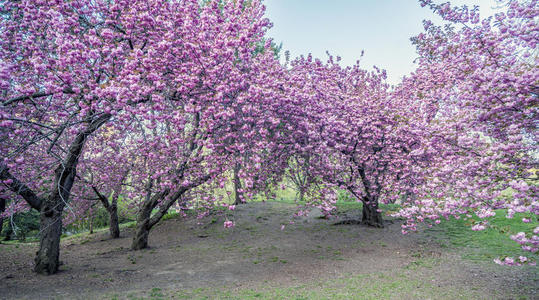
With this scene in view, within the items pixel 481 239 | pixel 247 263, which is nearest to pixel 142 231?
pixel 247 263

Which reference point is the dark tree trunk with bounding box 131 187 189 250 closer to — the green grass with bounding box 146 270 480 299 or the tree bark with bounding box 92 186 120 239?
the tree bark with bounding box 92 186 120 239

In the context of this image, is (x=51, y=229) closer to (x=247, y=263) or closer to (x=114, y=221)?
(x=247, y=263)

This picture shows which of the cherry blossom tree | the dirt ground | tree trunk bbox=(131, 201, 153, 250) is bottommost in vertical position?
the dirt ground

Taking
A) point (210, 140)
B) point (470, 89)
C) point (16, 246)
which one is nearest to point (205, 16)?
point (210, 140)

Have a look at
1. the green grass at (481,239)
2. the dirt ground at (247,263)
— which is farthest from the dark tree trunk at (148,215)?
the green grass at (481,239)

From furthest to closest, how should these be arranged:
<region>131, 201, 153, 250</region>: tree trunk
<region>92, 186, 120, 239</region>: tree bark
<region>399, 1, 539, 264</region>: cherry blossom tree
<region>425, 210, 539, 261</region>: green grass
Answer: <region>92, 186, 120, 239</region>: tree bark < <region>131, 201, 153, 250</region>: tree trunk < <region>425, 210, 539, 261</region>: green grass < <region>399, 1, 539, 264</region>: cherry blossom tree

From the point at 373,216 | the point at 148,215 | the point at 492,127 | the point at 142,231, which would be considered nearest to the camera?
the point at 492,127

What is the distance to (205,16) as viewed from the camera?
838 centimetres

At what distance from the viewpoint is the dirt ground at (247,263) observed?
817 centimetres

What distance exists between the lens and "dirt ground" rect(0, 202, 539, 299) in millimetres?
8166

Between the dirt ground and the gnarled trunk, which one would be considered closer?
the dirt ground

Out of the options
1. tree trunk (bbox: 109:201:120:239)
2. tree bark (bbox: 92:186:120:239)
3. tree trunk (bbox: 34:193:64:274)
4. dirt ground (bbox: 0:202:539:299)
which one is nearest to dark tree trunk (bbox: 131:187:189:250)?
dirt ground (bbox: 0:202:539:299)

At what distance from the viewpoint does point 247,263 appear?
34.9 ft

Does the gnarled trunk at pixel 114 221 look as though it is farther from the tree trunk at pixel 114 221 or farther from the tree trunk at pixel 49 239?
the tree trunk at pixel 49 239
